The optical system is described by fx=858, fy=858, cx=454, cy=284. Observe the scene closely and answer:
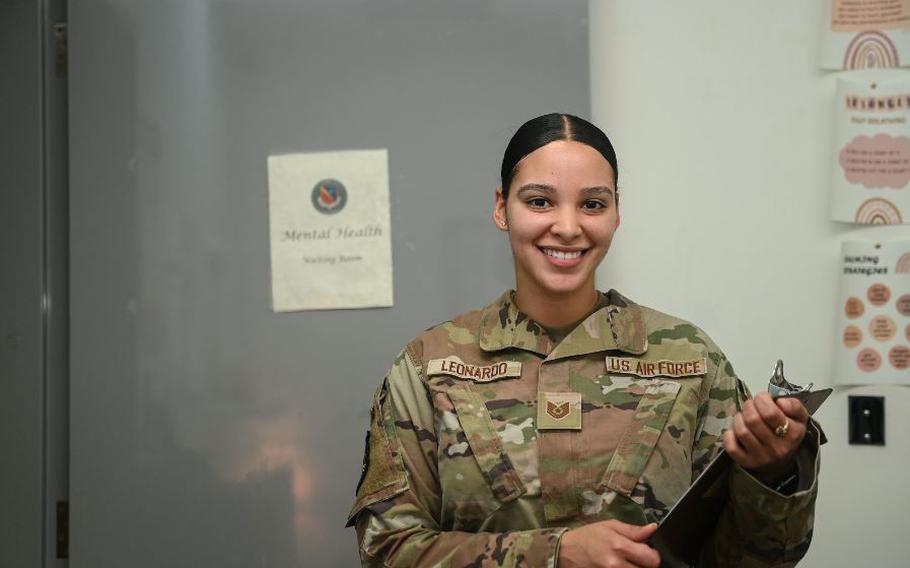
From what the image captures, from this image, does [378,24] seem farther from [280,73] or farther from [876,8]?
[876,8]

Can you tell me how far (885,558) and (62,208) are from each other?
187 centimetres

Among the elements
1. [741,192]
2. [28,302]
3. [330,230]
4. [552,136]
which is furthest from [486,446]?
[28,302]

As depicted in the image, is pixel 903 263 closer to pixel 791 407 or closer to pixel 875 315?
pixel 875 315

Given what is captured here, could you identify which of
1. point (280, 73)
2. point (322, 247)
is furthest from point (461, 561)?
point (280, 73)

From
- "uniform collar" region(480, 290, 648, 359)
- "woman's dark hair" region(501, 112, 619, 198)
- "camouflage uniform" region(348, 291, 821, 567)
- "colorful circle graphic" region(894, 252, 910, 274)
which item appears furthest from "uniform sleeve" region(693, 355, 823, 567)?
"colorful circle graphic" region(894, 252, 910, 274)

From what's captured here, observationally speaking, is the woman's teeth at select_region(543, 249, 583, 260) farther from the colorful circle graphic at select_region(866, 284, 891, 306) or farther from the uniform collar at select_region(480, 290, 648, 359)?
the colorful circle graphic at select_region(866, 284, 891, 306)

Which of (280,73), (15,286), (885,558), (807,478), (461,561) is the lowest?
(885,558)

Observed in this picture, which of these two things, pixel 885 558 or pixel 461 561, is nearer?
pixel 461 561

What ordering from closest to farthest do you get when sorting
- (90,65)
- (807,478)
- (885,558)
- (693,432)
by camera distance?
(807,478)
(693,432)
(885,558)
(90,65)

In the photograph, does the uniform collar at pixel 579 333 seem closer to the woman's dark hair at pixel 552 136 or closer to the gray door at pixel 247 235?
the woman's dark hair at pixel 552 136

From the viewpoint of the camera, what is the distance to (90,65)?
5.98 ft

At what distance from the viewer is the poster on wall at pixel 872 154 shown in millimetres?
1719

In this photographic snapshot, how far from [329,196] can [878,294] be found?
112 cm

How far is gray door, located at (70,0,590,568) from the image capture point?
175 centimetres
